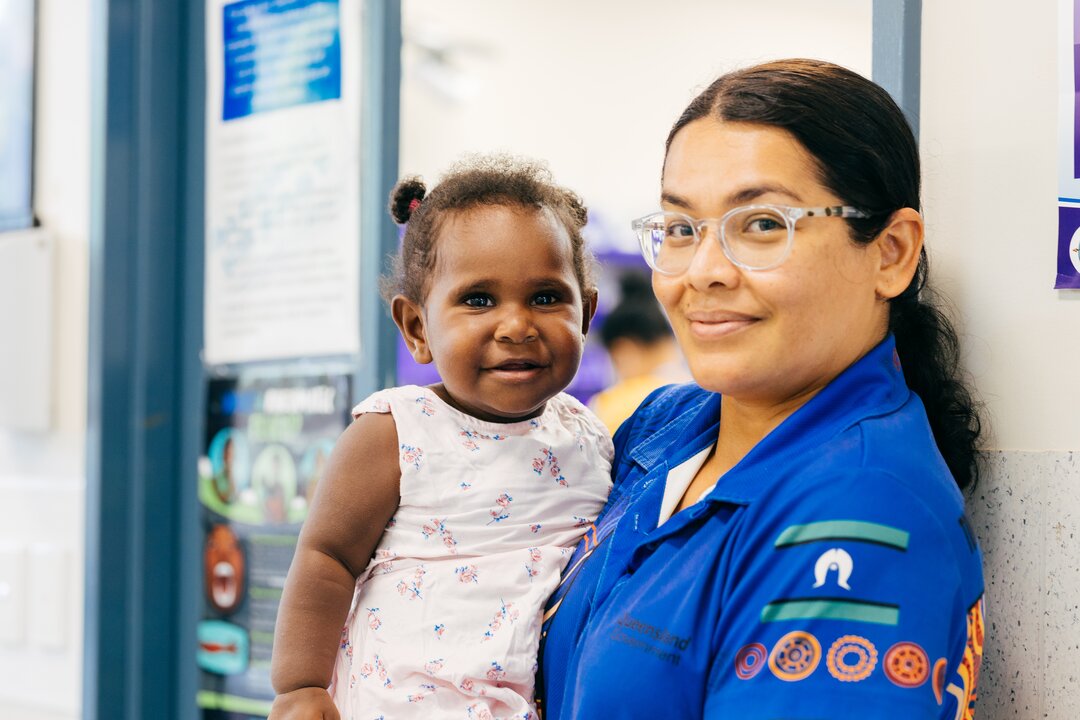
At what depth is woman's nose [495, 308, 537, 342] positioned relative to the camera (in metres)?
1.43

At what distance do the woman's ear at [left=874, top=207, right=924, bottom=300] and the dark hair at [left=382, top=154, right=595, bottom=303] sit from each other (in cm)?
49

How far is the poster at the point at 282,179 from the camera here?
233cm

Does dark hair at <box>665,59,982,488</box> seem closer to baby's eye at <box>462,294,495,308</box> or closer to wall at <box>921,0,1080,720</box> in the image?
wall at <box>921,0,1080,720</box>

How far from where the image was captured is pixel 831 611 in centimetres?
98

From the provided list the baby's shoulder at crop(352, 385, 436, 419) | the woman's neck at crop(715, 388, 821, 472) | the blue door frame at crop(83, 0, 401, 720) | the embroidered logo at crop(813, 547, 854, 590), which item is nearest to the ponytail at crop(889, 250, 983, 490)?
the woman's neck at crop(715, 388, 821, 472)

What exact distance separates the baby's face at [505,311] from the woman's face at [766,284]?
0.28 m

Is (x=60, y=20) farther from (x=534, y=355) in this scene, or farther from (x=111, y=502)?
(x=534, y=355)

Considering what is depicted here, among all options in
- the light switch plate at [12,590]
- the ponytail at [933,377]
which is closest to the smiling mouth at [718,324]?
the ponytail at [933,377]

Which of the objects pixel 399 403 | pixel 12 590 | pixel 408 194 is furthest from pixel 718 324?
pixel 12 590

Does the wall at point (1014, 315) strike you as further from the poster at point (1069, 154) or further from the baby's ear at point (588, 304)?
the baby's ear at point (588, 304)

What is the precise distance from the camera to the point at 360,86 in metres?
2.29

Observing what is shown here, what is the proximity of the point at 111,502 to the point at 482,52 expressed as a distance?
113 inches

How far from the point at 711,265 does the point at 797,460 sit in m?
0.22

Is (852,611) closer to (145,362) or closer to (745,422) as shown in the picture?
(745,422)
